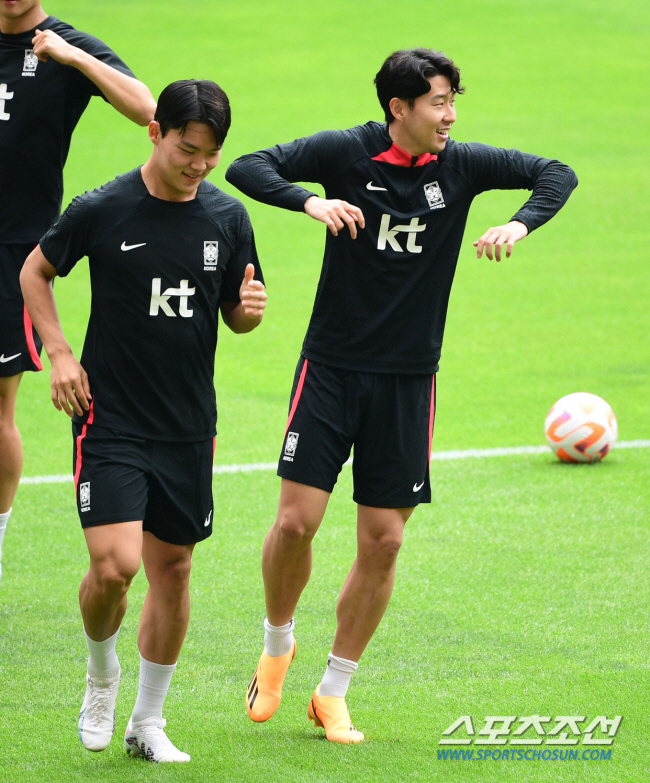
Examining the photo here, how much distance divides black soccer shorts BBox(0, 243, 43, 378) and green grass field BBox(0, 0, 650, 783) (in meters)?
1.20

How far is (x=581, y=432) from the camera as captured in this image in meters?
8.73

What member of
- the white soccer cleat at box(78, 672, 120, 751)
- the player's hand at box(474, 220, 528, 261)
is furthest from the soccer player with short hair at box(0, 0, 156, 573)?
the white soccer cleat at box(78, 672, 120, 751)

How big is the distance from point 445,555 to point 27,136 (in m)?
3.12

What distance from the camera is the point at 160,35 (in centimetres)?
2450

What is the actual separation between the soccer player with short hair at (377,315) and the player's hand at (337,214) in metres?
0.33

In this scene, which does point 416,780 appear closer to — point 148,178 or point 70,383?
point 70,383

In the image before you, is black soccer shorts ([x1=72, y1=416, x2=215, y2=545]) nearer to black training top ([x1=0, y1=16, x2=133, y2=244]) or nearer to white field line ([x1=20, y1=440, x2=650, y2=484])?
black training top ([x1=0, y1=16, x2=133, y2=244])

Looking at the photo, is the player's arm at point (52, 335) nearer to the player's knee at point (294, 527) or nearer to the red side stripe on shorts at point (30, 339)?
the player's knee at point (294, 527)

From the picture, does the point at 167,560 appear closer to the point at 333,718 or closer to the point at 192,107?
the point at 333,718

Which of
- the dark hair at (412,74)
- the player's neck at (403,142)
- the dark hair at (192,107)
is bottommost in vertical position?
the dark hair at (192,107)

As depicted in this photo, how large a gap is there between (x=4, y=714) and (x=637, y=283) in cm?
1140

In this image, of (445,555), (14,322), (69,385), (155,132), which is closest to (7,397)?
(14,322)

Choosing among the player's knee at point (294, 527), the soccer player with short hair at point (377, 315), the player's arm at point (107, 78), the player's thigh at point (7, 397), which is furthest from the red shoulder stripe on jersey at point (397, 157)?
the player's thigh at point (7, 397)

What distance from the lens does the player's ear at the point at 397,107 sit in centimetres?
476
